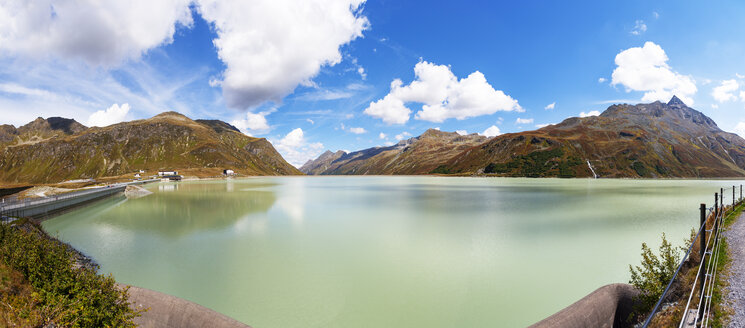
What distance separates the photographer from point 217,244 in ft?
87.6

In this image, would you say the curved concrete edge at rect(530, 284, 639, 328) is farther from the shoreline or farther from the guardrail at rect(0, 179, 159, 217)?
the guardrail at rect(0, 179, 159, 217)

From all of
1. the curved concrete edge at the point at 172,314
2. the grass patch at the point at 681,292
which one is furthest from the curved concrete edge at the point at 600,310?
the curved concrete edge at the point at 172,314

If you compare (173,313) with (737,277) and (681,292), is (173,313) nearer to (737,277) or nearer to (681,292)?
(681,292)

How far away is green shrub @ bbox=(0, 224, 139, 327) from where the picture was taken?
8.21 m

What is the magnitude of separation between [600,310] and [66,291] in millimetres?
19162

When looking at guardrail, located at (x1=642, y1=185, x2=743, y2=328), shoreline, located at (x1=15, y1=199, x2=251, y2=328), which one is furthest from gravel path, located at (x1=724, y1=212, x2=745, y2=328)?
shoreline, located at (x1=15, y1=199, x2=251, y2=328)

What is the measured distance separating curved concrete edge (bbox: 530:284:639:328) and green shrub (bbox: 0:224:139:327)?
44.2ft

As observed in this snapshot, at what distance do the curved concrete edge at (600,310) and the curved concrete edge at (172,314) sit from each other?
11041 mm

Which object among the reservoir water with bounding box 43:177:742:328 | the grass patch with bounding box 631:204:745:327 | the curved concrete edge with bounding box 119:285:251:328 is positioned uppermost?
the grass patch with bounding box 631:204:745:327

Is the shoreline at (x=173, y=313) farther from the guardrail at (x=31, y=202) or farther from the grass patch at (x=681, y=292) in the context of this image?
the guardrail at (x=31, y=202)

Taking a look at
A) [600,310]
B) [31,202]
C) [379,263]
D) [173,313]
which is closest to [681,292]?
[600,310]

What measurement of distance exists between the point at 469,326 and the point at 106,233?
39.7 meters

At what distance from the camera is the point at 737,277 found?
11.1 m

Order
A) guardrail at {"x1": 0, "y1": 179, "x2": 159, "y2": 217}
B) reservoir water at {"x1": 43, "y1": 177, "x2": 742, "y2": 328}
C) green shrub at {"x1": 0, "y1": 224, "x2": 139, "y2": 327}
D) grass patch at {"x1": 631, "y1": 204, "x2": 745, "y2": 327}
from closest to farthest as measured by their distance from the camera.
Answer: green shrub at {"x1": 0, "y1": 224, "x2": 139, "y2": 327}
grass patch at {"x1": 631, "y1": 204, "x2": 745, "y2": 327}
reservoir water at {"x1": 43, "y1": 177, "x2": 742, "y2": 328}
guardrail at {"x1": 0, "y1": 179, "x2": 159, "y2": 217}
